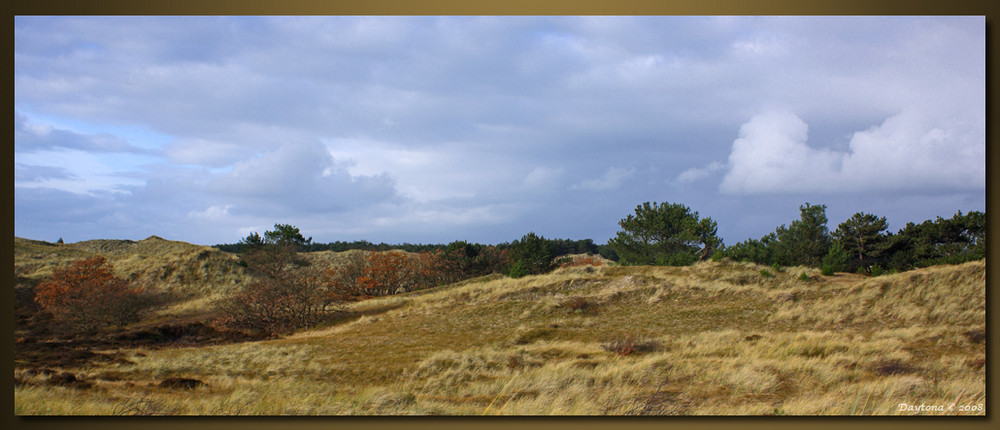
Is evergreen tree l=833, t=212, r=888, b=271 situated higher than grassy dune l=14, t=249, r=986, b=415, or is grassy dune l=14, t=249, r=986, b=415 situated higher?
evergreen tree l=833, t=212, r=888, b=271

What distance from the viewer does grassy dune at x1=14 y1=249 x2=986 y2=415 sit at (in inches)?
290

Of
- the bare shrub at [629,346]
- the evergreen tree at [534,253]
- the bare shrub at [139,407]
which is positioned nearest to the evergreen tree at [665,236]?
the evergreen tree at [534,253]

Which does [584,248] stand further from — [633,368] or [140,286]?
[633,368]

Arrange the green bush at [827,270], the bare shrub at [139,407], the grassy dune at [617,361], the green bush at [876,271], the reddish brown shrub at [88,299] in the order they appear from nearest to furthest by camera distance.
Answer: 1. the bare shrub at [139,407]
2. the grassy dune at [617,361]
3. the green bush at [876,271]
4. the green bush at [827,270]
5. the reddish brown shrub at [88,299]

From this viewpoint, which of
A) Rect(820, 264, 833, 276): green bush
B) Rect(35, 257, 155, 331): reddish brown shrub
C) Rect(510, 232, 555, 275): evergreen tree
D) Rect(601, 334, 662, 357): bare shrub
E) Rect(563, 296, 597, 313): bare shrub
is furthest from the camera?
Rect(510, 232, 555, 275): evergreen tree

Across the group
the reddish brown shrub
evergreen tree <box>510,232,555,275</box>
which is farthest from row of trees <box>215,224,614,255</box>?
the reddish brown shrub

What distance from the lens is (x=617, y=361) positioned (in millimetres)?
9922

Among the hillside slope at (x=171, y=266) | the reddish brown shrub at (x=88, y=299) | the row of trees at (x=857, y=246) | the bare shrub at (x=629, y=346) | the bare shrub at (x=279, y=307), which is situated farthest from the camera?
the hillside slope at (x=171, y=266)

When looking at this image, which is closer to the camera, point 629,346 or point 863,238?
point 629,346

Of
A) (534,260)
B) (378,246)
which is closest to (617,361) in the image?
(534,260)

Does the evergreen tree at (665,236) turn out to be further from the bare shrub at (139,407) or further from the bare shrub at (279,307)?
the bare shrub at (139,407)

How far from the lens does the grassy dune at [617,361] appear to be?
7.36 metres

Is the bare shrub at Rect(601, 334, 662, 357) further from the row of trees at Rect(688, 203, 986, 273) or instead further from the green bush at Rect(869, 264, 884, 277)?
the green bush at Rect(869, 264, 884, 277)

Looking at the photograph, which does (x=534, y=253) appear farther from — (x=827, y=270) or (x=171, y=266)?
(x=171, y=266)
